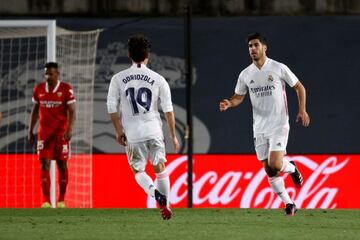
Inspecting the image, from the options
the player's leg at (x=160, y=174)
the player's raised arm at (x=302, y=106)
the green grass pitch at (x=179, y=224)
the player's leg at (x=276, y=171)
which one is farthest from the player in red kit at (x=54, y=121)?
the player's raised arm at (x=302, y=106)

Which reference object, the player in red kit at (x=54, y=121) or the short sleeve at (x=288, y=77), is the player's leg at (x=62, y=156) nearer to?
the player in red kit at (x=54, y=121)

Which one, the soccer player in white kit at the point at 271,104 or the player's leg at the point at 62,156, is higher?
the soccer player in white kit at the point at 271,104

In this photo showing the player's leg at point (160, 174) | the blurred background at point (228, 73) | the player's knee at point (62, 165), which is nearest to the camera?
the player's leg at point (160, 174)

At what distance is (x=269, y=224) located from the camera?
37.4ft

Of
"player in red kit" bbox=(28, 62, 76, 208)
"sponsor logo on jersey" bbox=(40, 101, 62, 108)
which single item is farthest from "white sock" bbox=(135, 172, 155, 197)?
"sponsor logo on jersey" bbox=(40, 101, 62, 108)

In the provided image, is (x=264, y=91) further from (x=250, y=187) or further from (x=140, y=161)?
(x=250, y=187)

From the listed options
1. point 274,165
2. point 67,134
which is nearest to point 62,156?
point 67,134

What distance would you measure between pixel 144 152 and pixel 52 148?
11.8 ft

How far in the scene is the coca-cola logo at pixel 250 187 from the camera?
59.8 ft

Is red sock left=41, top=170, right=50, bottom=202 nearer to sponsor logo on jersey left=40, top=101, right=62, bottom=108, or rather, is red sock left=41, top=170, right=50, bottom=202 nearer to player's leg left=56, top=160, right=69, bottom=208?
player's leg left=56, top=160, right=69, bottom=208

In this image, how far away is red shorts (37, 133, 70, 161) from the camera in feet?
49.0

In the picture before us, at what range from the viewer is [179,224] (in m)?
11.3

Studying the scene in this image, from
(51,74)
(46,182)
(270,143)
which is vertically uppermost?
(51,74)

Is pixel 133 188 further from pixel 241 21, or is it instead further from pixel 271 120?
pixel 271 120
